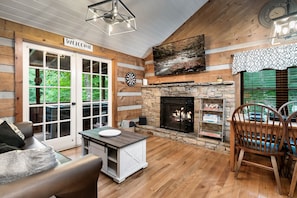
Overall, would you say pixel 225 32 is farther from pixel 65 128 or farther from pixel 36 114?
pixel 36 114


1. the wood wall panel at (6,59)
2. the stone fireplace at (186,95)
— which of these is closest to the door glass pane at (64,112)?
the wood wall panel at (6,59)

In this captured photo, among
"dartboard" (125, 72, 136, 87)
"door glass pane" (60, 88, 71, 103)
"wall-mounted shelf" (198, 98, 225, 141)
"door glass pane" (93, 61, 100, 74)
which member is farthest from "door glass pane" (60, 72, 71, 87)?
"wall-mounted shelf" (198, 98, 225, 141)

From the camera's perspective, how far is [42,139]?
281 centimetres

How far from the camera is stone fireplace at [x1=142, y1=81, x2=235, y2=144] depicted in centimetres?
312

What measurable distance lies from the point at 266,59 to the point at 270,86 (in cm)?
51

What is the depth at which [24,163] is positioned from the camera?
90 cm

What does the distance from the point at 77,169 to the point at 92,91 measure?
277cm

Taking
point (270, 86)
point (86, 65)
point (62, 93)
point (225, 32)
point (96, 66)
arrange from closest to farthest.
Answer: point (270, 86)
point (62, 93)
point (225, 32)
point (86, 65)
point (96, 66)

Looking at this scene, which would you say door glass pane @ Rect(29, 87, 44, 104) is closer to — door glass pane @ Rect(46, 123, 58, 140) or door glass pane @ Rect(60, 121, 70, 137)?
door glass pane @ Rect(46, 123, 58, 140)

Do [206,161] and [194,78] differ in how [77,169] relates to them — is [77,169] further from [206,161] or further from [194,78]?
[194,78]

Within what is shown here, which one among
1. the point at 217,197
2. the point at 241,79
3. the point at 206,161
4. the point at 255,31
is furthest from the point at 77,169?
the point at 255,31

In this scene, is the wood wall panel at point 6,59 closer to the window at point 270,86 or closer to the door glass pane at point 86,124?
the door glass pane at point 86,124

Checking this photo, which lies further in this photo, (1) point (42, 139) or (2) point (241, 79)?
(2) point (241, 79)

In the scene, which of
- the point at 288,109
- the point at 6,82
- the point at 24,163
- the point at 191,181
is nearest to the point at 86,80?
the point at 6,82
